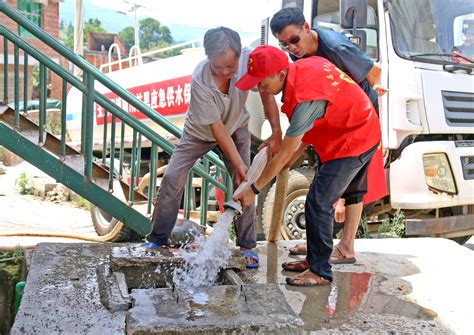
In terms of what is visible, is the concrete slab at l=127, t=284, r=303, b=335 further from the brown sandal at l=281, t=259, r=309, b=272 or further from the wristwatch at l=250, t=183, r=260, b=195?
the brown sandal at l=281, t=259, r=309, b=272

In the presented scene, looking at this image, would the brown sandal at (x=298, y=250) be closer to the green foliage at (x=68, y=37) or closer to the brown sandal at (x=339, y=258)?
the brown sandal at (x=339, y=258)

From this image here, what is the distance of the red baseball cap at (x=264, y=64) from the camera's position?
9.77 feet

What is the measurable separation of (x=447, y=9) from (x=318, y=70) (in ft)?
11.3

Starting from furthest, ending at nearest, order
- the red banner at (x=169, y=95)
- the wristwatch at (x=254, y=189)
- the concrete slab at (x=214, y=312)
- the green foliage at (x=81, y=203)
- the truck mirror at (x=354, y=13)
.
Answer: the green foliage at (x=81, y=203)
the red banner at (x=169, y=95)
the truck mirror at (x=354, y=13)
the wristwatch at (x=254, y=189)
the concrete slab at (x=214, y=312)

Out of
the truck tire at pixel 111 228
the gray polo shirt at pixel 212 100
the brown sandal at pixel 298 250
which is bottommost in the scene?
the truck tire at pixel 111 228

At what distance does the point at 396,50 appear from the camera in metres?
5.76

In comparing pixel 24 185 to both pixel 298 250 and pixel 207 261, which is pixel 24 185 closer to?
pixel 298 250

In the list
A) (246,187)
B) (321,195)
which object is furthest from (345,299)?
(246,187)

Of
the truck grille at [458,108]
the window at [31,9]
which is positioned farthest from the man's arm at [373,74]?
the window at [31,9]

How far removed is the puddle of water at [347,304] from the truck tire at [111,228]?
3.62m

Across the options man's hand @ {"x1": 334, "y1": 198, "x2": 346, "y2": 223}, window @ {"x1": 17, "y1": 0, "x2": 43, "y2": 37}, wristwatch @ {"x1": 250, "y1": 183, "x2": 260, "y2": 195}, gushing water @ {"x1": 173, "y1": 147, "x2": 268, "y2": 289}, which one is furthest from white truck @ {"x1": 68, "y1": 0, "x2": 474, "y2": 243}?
window @ {"x1": 17, "y1": 0, "x2": 43, "y2": 37}

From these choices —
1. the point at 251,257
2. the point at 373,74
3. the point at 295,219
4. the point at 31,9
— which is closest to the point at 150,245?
the point at 251,257

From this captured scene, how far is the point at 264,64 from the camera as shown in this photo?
2.98 metres

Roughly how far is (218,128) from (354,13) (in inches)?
91.4
